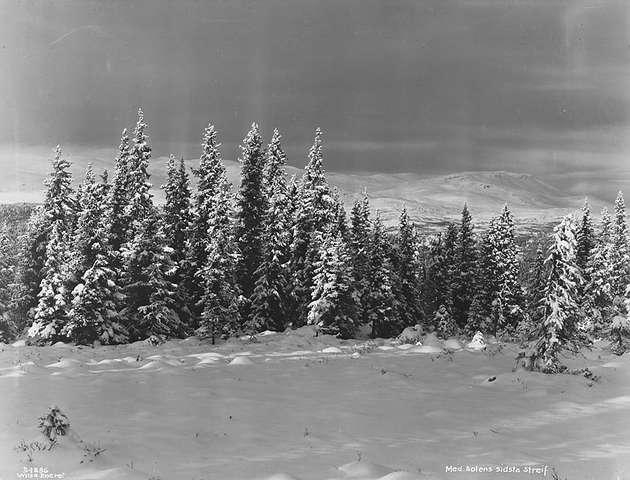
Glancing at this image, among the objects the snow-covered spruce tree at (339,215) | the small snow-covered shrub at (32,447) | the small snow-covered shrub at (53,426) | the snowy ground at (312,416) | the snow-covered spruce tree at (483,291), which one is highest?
the snow-covered spruce tree at (339,215)

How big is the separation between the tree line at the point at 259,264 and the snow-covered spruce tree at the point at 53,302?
0.12 metres

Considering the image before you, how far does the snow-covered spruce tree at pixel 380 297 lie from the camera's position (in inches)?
1673

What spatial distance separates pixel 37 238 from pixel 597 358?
120 ft

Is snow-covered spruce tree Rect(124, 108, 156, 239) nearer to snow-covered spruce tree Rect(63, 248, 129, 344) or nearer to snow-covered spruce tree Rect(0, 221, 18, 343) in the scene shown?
snow-covered spruce tree Rect(63, 248, 129, 344)

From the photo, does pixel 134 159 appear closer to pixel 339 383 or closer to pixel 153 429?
pixel 339 383

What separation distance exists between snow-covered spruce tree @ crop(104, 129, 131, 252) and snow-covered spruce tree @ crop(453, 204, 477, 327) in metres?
30.8

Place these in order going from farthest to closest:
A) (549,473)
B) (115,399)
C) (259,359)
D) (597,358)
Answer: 1. (259,359)
2. (597,358)
3. (115,399)
4. (549,473)

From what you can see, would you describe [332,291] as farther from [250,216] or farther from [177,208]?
[177,208]

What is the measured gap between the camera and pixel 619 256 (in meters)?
44.1

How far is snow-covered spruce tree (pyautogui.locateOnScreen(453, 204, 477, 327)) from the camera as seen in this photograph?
4904cm

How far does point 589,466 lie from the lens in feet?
33.0

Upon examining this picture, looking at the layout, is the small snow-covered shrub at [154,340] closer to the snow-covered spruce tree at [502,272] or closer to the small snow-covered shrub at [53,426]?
the small snow-covered shrub at [53,426]

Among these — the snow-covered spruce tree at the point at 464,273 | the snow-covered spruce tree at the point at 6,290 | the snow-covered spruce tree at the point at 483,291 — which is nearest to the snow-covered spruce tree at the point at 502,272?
the snow-covered spruce tree at the point at 483,291

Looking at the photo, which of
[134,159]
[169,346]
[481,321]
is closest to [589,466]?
[169,346]
